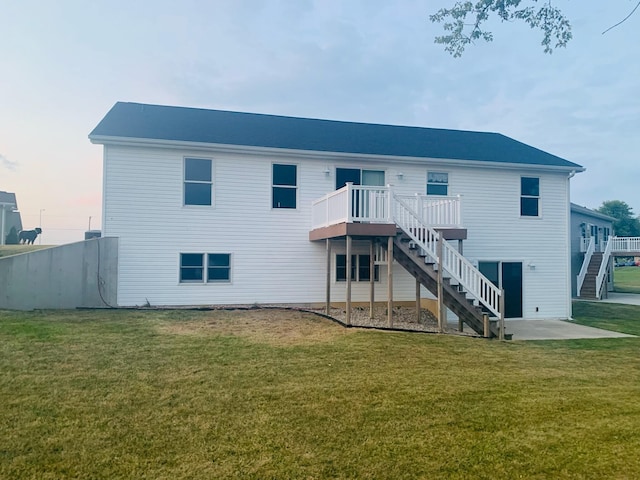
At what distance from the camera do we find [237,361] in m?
6.39

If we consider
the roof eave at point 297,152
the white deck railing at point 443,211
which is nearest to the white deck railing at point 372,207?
the white deck railing at point 443,211

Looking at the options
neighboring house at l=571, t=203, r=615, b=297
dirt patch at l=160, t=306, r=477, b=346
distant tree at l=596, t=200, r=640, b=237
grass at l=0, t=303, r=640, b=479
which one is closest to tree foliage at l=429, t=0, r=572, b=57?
grass at l=0, t=303, r=640, b=479

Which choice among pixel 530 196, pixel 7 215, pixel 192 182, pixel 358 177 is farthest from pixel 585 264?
pixel 7 215

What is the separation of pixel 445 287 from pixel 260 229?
18.3 ft

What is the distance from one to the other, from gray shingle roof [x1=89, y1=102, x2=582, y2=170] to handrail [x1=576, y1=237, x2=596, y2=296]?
1173cm

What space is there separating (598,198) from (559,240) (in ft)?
206

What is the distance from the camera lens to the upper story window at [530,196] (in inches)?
559

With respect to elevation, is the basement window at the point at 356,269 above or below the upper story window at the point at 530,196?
below

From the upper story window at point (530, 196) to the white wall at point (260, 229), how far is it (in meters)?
0.19

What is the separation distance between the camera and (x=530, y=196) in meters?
14.2

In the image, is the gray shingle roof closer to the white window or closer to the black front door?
the white window

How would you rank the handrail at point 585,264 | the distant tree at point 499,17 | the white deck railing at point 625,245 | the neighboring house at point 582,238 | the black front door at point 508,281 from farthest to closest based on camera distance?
the neighboring house at point 582,238 < the white deck railing at point 625,245 < the handrail at point 585,264 < the black front door at point 508,281 < the distant tree at point 499,17

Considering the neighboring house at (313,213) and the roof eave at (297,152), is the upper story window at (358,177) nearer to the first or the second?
the neighboring house at (313,213)

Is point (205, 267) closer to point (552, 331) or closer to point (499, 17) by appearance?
point (499, 17)
